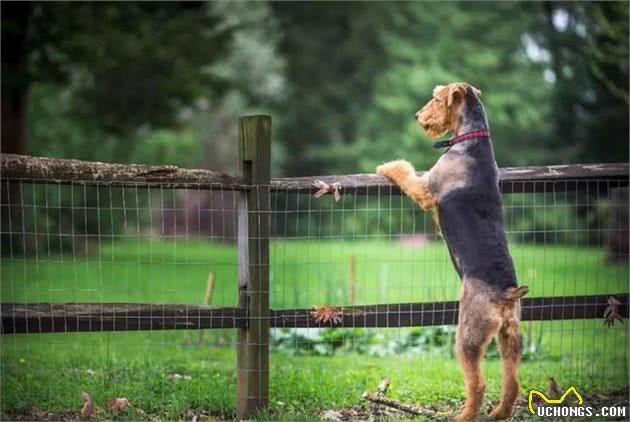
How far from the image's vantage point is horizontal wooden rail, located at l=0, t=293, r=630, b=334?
243 inches

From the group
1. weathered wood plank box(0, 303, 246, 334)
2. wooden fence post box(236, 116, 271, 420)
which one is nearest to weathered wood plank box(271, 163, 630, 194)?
wooden fence post box(236, 116, 271, 420)

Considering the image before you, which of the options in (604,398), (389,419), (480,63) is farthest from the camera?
(480,63)

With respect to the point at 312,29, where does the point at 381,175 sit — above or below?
below

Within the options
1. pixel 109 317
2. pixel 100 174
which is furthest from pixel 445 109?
pixel 109 317

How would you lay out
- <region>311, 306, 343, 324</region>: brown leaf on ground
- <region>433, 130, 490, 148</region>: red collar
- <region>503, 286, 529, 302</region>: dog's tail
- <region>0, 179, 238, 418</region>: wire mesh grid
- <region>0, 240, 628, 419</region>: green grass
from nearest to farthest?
<region>503, 286, 529, 302</region>: dog's tail, <region>433, 130, 490, 148</region>: red collar, <region>311, 306, 343, 324</region>: brown leaf on ground, <region>0, 179, 238, 418</region>: wire mesh grid, <region>0, 240, 628, 419</region>: green grass

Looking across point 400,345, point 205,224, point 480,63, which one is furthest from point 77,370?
point 480,63

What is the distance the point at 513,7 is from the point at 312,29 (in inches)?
364

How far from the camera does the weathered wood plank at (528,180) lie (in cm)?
639

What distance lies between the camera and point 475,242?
5801 mm

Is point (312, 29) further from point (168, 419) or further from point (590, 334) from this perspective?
point (168, 419)

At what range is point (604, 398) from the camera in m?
6.88

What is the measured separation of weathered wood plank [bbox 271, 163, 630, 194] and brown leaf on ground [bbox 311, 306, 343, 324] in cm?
85

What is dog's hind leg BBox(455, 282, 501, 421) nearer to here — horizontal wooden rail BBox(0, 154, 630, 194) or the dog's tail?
the dog's tail

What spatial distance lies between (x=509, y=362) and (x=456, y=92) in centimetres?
182
